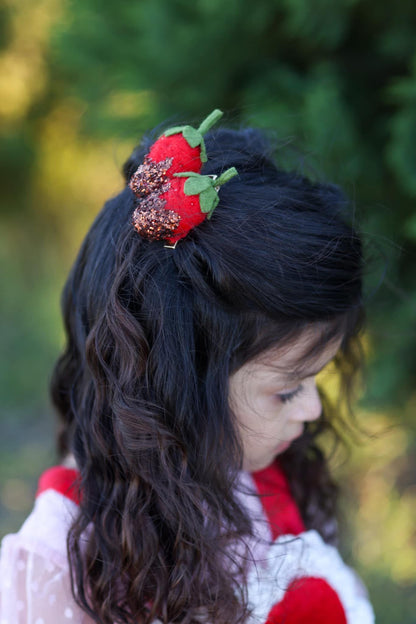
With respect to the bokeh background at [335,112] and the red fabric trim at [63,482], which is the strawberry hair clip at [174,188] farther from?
the red fabric trim at [63,482]

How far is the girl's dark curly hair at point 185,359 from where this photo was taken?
0.95m

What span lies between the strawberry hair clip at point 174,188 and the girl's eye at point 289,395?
0.37m

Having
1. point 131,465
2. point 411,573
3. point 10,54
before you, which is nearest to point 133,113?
point 131,465

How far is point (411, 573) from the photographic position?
214 cm

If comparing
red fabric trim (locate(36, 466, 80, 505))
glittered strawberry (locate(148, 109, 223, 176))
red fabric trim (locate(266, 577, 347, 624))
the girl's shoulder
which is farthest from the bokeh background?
the girl's shoulder

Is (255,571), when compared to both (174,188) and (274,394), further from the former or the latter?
(174,188)

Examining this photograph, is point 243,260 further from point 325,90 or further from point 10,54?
point 10,54

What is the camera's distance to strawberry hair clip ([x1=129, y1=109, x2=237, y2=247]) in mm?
905

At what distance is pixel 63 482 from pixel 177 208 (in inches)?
23.8

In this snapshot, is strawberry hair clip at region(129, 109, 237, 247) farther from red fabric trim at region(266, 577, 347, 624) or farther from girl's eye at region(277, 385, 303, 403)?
red fabric trim at region(266, 577, 347, 624)

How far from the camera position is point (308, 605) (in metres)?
1.12

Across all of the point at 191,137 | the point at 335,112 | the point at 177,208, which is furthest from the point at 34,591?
the point at 335,112

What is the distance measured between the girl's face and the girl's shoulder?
39cm

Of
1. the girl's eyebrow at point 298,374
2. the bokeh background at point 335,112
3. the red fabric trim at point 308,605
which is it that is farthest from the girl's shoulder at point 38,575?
the bokeh background at point 335,112
